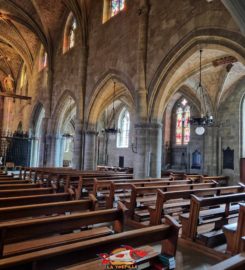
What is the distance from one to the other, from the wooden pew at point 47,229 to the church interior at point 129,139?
0.5 inches

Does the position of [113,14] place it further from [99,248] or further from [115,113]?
[99,248]

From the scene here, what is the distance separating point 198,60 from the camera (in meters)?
10.8

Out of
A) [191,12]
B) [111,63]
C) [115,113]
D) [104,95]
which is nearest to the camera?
[191,12]

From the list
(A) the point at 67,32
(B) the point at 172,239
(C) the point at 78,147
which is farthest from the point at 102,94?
(B) the point at 172,239

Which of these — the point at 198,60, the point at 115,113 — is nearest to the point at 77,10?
the point at 198,60

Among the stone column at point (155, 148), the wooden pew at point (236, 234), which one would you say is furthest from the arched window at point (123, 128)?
the wooden pew at point (236, 234)

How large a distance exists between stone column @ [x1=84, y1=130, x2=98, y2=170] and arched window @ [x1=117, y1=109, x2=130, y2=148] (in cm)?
804

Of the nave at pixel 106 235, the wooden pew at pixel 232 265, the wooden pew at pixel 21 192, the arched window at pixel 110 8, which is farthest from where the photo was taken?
the arched window at pixel 110 8

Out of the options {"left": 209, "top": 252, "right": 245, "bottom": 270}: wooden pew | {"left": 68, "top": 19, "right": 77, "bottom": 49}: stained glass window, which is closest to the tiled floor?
{"left": 209, "top": 252, "right": 245, "bottom": 270}: wooden pew

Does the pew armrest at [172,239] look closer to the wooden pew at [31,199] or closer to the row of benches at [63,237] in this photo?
the row of benches at [63,237]

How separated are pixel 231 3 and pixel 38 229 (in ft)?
14.6

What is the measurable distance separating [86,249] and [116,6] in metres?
14.2

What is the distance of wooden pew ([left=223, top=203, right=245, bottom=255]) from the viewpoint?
3.51 metres

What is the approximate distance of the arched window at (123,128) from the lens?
22.8 metres
